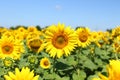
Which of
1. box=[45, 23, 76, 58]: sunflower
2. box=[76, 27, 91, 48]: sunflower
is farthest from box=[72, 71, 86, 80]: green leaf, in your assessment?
box=[76, 27, 91, 48]: sunflower

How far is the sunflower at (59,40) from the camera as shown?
5773 millimetres

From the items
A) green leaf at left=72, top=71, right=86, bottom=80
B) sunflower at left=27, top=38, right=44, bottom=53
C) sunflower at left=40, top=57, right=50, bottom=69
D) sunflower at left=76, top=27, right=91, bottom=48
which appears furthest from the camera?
sunflower at left=76, top=27, right=91, bottom=48

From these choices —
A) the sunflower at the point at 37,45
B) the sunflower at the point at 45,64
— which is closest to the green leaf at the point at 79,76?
the sunflower at the point at 45,64

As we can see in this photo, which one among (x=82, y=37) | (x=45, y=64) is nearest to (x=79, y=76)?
(x=45, y=64)

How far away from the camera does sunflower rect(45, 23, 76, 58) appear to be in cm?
577

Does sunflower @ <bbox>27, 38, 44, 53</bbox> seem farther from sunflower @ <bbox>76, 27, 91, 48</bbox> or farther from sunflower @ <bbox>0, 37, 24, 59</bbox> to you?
sunflower @ <bbox>76, 27, 91, 48</bbox>

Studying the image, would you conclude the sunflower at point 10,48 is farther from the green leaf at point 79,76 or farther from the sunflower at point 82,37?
the green leaf at point 79,76

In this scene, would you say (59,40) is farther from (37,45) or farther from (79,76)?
(37,45)

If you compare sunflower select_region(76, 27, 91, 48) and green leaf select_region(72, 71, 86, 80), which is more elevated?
sunflower select_region(76, 27, 91, 48)

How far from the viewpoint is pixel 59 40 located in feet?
19.0

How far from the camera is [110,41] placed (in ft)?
32.0

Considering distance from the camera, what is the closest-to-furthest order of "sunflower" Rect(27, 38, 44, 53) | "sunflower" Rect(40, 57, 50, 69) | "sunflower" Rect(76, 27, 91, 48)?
"sunflower" Rect(40, 57, 50, 69)
"sunflower" Rect(27, 38, 44, 53)
"sunflower" Rect(76, 27, 91, 48)

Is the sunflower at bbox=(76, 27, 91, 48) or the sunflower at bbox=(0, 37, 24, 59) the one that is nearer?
the sunflower at bbox=(0, 37, 24, 59)

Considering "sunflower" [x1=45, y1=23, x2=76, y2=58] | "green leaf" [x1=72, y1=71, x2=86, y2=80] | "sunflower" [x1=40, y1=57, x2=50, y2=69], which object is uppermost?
"sunflower" [x1=45, y1=23, x2=76, y2=58]
